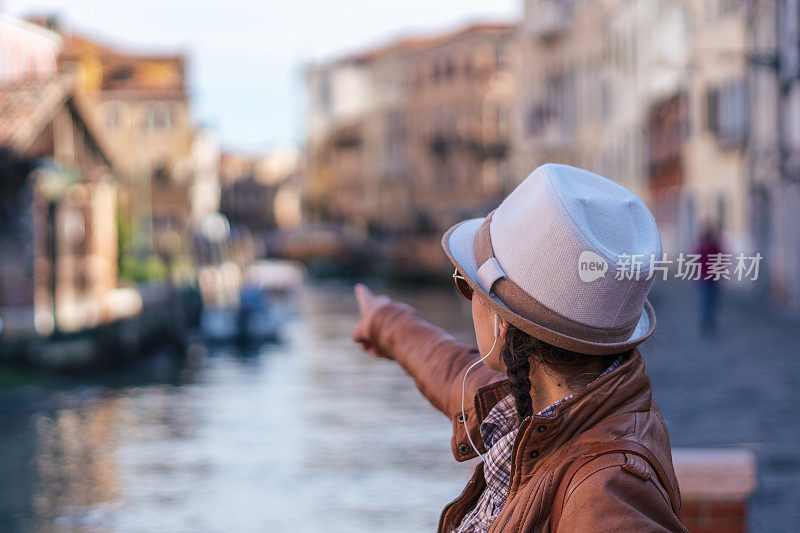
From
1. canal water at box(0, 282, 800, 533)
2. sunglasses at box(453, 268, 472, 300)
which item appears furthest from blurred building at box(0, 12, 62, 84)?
sunglasses at box(453, 268, 472, 300)

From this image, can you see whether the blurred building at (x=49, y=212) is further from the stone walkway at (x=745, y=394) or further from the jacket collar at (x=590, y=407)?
the jacket collar at (x=590, y=407)

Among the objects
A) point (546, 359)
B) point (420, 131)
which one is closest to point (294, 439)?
point (546, 359)

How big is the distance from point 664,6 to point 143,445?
2589 cm

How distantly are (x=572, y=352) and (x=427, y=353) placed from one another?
89 centimetres

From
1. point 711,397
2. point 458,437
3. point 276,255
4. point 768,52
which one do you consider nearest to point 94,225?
point 768,52

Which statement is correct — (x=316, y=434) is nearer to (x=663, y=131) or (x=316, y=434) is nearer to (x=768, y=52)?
(x=768, y=52)

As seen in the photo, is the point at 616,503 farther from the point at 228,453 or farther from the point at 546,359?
the point at 228,453

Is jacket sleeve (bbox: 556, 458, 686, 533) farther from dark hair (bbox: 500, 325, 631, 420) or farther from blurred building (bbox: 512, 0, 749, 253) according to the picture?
blurred building (bbox: 512, 0, 749, 253)

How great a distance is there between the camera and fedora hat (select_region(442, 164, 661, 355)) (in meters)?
1.97

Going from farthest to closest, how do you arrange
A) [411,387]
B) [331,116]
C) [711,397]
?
[331,116], [411,387], [711,397]

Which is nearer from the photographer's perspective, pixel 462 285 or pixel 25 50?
pixel 462 285

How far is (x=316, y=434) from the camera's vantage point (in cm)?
1541

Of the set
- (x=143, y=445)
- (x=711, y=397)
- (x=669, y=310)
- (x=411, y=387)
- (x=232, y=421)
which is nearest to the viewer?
(x=711, y=397)

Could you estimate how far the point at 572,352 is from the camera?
6.73 feet
